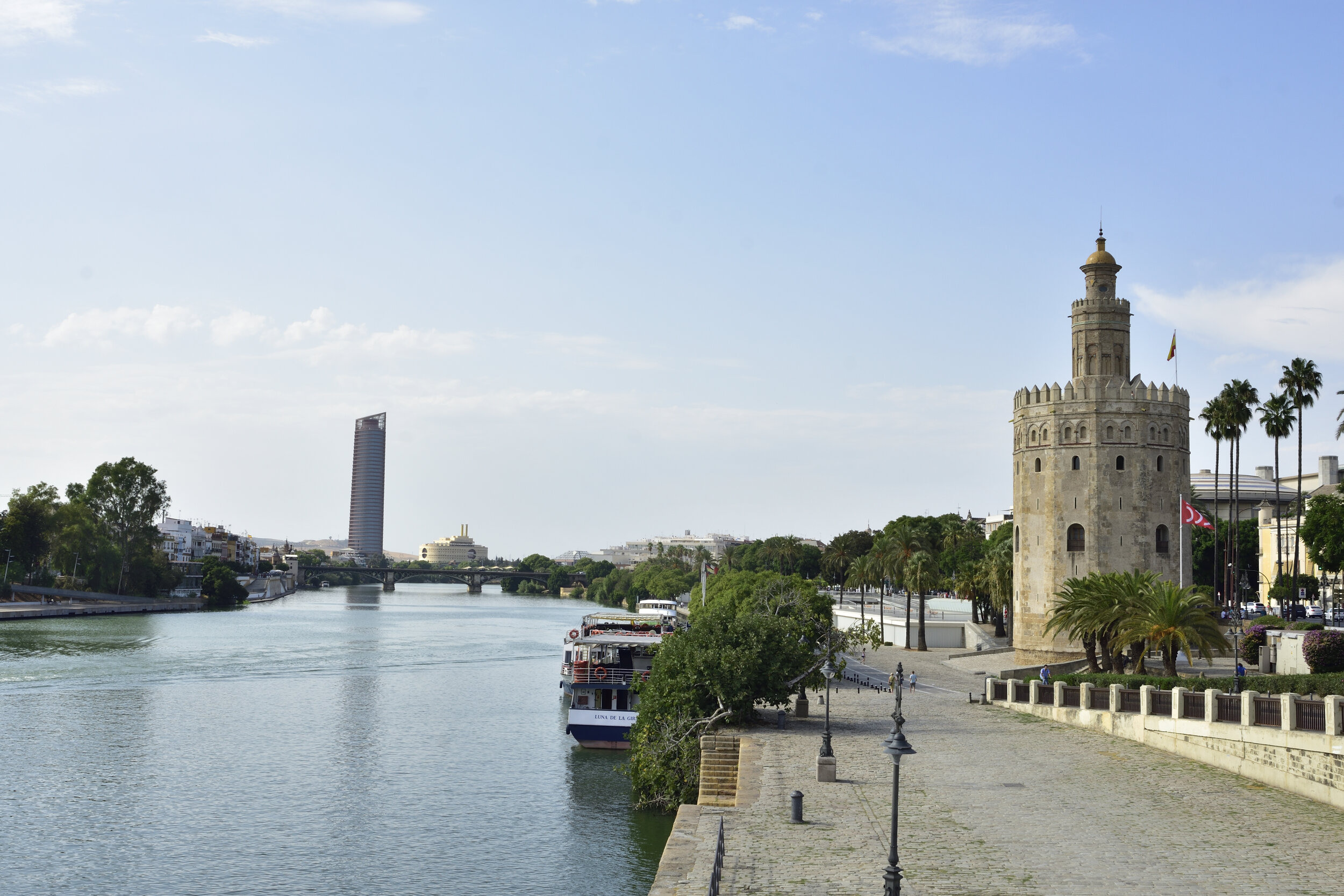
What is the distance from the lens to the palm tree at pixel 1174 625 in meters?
41.0

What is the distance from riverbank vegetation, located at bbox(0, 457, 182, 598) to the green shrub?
11908cm

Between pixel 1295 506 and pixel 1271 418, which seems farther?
pixel 1295 506

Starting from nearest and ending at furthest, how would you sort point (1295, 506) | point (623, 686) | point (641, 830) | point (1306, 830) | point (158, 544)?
point (1306, 830) → point (641, 830) → point (623, 686) → point (1295, 506) → point (158, 544)

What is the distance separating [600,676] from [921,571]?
3605 cm

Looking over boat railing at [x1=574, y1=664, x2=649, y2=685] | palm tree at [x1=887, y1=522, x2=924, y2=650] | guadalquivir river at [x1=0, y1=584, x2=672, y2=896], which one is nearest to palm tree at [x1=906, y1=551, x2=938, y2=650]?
palm tree at [x1=887, y1=522, x2=924, y2=650]

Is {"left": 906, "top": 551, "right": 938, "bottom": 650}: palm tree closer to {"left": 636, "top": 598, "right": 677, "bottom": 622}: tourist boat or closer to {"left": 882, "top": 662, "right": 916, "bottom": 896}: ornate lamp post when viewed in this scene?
{"left": 636, "top": 598, "right": 677, "bottom": 622}: tourist boat

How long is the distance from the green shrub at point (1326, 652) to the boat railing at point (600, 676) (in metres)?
24.0

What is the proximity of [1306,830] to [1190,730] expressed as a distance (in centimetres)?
853

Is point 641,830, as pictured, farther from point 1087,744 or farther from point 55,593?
point 55,593

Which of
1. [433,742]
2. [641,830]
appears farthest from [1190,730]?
[433,742]

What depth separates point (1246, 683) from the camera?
35.5 metres

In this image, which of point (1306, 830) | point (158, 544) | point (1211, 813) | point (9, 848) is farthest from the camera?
point (158, 544)

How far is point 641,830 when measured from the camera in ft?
112

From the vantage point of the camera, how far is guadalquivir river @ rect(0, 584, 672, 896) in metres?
29.7
